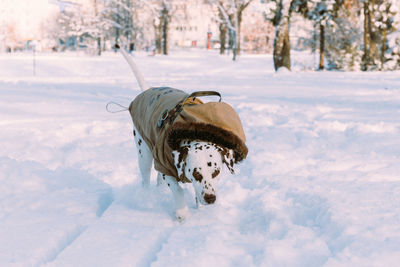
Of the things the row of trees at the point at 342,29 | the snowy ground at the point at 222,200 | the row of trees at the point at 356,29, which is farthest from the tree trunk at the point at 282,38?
the snowy ground at the point at 222,200

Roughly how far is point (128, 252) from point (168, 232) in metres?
0.51

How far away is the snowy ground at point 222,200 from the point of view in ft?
10.1

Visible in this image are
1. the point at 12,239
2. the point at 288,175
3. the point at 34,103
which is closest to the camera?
the point at 12,239

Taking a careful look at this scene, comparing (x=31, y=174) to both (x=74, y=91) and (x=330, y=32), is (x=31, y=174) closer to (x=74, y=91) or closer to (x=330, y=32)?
(x=74, y=91)

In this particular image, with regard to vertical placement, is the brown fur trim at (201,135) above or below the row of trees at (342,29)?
below

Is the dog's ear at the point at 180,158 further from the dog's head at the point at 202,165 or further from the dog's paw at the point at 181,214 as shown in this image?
the dog's paw at the point at 181,214

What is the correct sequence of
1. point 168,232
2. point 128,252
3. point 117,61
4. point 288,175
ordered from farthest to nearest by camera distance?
point 117,61 < point 288,175 < point 168,232 < point 128,252

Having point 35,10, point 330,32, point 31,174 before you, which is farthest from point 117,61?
point 35,10

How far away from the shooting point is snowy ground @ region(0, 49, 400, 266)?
3068 mm

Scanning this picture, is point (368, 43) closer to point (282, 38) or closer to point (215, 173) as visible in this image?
point (282, 38)

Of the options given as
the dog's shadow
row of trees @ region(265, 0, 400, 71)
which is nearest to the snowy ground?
the dog's shadow

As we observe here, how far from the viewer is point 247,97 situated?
1148 centimetres

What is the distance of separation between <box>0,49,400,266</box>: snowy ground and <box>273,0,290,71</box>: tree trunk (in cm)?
1347

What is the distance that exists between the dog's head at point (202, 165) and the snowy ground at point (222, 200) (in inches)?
14.6
